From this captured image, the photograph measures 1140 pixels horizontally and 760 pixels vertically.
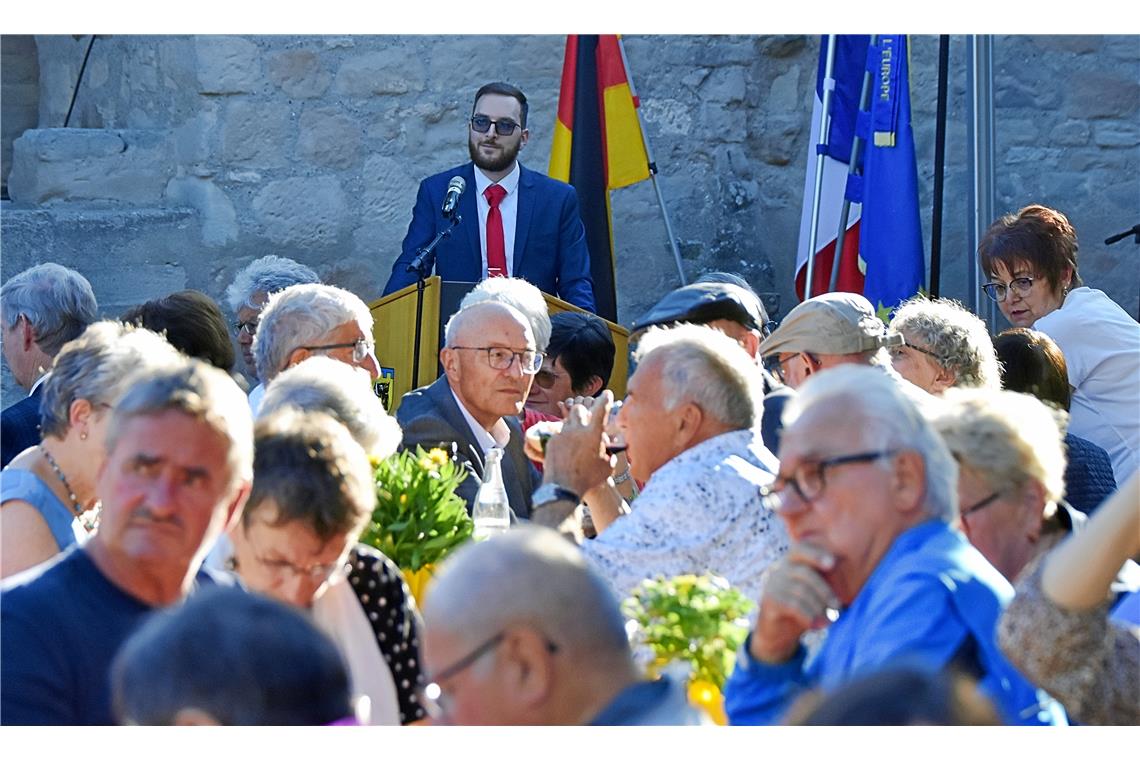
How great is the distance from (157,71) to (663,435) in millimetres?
5100

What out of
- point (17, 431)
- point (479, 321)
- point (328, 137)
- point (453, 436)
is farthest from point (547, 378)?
point (328, 137)

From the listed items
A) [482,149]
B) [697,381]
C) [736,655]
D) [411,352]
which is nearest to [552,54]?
[482,149]

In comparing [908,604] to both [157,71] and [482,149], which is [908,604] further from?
[157,71]

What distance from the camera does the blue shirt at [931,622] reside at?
2518 mm

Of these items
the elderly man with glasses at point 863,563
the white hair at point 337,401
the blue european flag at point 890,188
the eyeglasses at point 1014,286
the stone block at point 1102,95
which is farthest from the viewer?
the stone block at point 1102,95

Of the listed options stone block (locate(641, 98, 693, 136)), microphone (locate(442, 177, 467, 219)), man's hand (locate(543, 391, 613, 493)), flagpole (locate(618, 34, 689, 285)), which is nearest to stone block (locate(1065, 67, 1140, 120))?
stone block (locate(641, 98, 693, 136))

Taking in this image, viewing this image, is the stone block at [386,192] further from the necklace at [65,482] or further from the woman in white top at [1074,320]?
the necklace at [65,482]

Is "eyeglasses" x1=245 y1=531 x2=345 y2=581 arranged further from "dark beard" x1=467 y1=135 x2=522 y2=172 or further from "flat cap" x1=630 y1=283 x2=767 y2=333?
"dark beard" x1=467 y1=135 x2=522 y2=172

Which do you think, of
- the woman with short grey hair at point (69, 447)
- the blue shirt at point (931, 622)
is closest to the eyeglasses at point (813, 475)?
the blue shirt at point (931, 622)

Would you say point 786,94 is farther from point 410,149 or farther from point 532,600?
point 532,600

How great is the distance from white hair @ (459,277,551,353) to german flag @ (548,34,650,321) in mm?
2253

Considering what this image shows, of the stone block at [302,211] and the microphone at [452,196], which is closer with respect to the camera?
the microphone at [452,196]

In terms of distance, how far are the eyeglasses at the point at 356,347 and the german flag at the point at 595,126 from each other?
9.82 feet

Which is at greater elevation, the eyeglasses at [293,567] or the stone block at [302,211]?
the stone block at [302,211]
